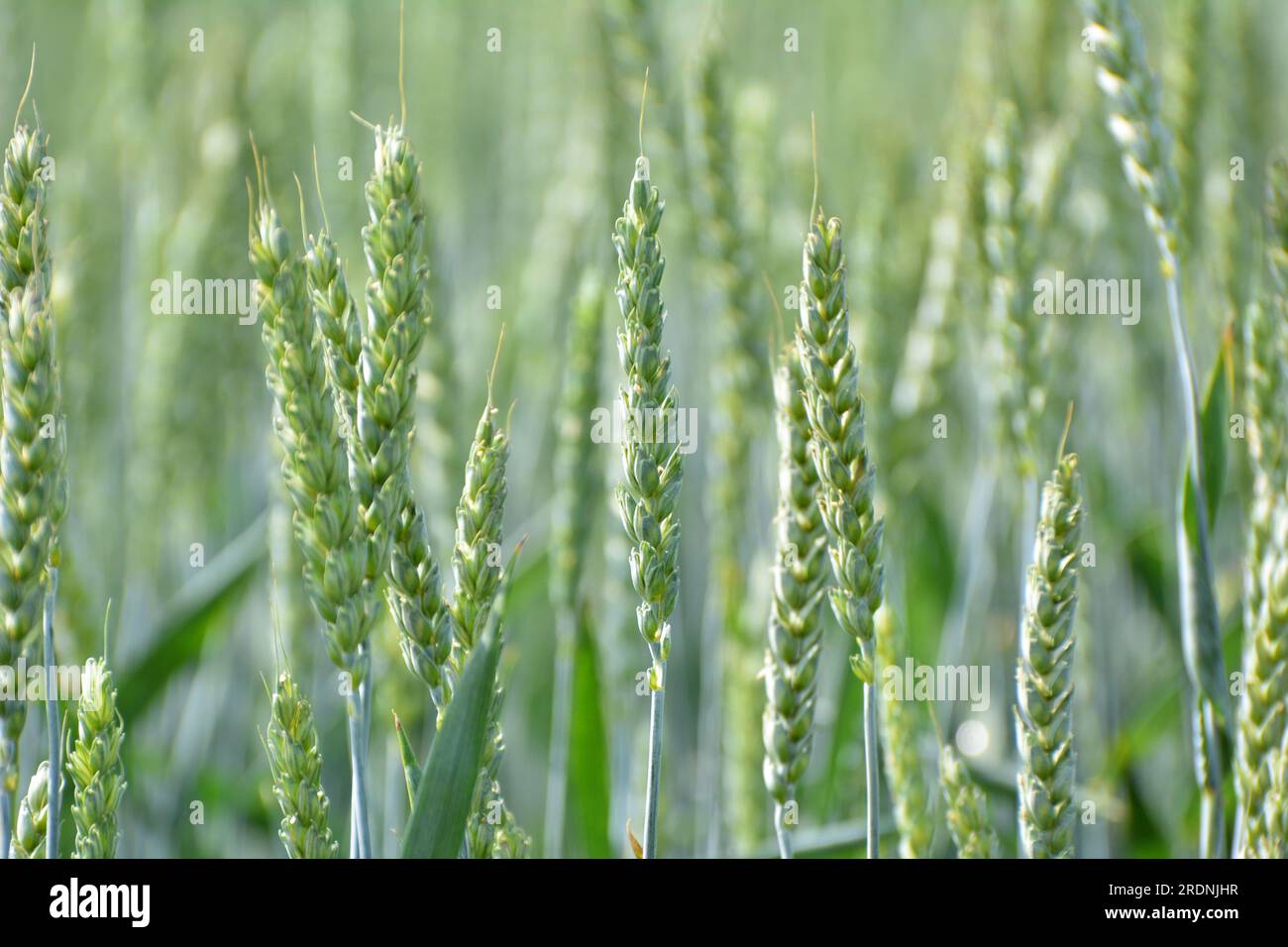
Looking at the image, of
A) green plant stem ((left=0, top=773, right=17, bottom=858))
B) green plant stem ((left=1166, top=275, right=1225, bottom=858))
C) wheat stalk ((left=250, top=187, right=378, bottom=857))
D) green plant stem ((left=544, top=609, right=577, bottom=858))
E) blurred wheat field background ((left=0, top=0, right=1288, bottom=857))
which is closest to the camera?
wheat stalk ((left=250, top=187, right=378, bottom=857))

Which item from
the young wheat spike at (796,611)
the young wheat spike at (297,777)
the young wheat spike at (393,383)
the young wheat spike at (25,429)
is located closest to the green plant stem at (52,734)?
the young wheat spike at (25,429)

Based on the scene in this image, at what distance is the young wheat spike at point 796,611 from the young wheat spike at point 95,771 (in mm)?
453

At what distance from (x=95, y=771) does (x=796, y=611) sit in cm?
49

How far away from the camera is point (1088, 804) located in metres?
1.23

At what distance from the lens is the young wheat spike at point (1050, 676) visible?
2.48ft

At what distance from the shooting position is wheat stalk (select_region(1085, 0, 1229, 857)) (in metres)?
0.92

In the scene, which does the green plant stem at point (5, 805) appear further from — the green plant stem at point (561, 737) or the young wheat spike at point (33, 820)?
the green plant stem at point (561, 737)

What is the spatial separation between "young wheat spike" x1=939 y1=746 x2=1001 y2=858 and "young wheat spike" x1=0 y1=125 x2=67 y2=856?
0.65 meters

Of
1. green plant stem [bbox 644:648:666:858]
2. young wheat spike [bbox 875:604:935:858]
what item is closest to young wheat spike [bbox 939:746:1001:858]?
young wheat spike [bbox 875:604:935:858]

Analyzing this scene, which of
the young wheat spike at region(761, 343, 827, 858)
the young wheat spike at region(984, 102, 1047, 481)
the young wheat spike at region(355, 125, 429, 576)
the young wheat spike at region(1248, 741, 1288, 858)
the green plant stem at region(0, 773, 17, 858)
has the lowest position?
the young wheat spike at region(1248, 741, 1288, 858)

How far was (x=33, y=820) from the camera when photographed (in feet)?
2.56

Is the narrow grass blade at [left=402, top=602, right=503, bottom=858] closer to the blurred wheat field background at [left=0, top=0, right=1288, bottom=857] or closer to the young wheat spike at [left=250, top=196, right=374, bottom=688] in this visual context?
the young wheat spike at [left=250, top=196, right=374, bottom=688]

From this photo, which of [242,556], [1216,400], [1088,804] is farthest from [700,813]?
[1216,400]

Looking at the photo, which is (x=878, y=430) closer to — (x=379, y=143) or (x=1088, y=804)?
(x=1088, y=804)
